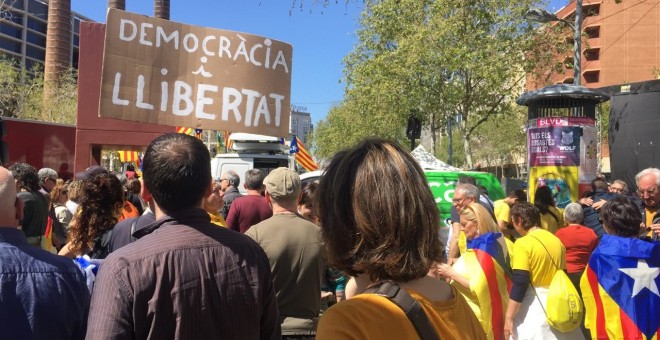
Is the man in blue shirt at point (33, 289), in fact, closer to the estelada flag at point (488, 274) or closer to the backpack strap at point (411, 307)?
the backpack strap at point (411, 307)

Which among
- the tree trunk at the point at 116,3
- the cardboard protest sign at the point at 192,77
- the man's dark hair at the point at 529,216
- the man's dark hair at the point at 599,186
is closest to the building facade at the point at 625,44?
the tree trunk at the point at 116,3

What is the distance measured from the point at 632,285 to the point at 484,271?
1174 mm

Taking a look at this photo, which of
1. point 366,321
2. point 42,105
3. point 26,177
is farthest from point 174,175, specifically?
point 42,105

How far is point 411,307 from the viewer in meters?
1.37

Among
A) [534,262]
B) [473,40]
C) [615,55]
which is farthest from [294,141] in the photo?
[615,55]

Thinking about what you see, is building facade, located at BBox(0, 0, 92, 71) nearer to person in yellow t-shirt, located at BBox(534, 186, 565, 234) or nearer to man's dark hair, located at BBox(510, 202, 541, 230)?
person in yellow t-shirt, located at BBox(534, 186, 565, 234)

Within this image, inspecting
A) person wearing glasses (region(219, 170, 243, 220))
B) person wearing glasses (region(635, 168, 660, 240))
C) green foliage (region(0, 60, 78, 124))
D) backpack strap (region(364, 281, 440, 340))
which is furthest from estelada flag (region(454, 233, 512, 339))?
green foliage (region(0, 60, 78, 124))

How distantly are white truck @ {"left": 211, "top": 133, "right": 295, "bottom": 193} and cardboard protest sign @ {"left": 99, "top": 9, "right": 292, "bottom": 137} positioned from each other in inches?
245

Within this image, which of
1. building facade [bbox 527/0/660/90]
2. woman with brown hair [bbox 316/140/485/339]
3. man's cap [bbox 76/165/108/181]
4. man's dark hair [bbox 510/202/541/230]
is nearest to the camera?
woman with brown hair [bbox 316/140/485/339]

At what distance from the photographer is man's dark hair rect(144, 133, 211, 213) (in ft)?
7.15

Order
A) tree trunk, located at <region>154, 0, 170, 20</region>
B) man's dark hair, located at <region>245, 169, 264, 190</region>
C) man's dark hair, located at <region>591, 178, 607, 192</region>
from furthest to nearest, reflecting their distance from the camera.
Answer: tree trunk, located at <region>154, 0, 170, 20</region>, man's dark hair, located at <region>591, 178, 607, 192</region>, man's dark hair, located at <region>245, 169, 264, 190</region>

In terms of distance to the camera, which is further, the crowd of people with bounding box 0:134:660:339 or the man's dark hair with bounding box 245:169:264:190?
the man's dark hair with bounding box 245:169:264:190

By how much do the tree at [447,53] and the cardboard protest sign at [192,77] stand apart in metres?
10.9

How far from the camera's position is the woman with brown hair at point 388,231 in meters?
1.49
